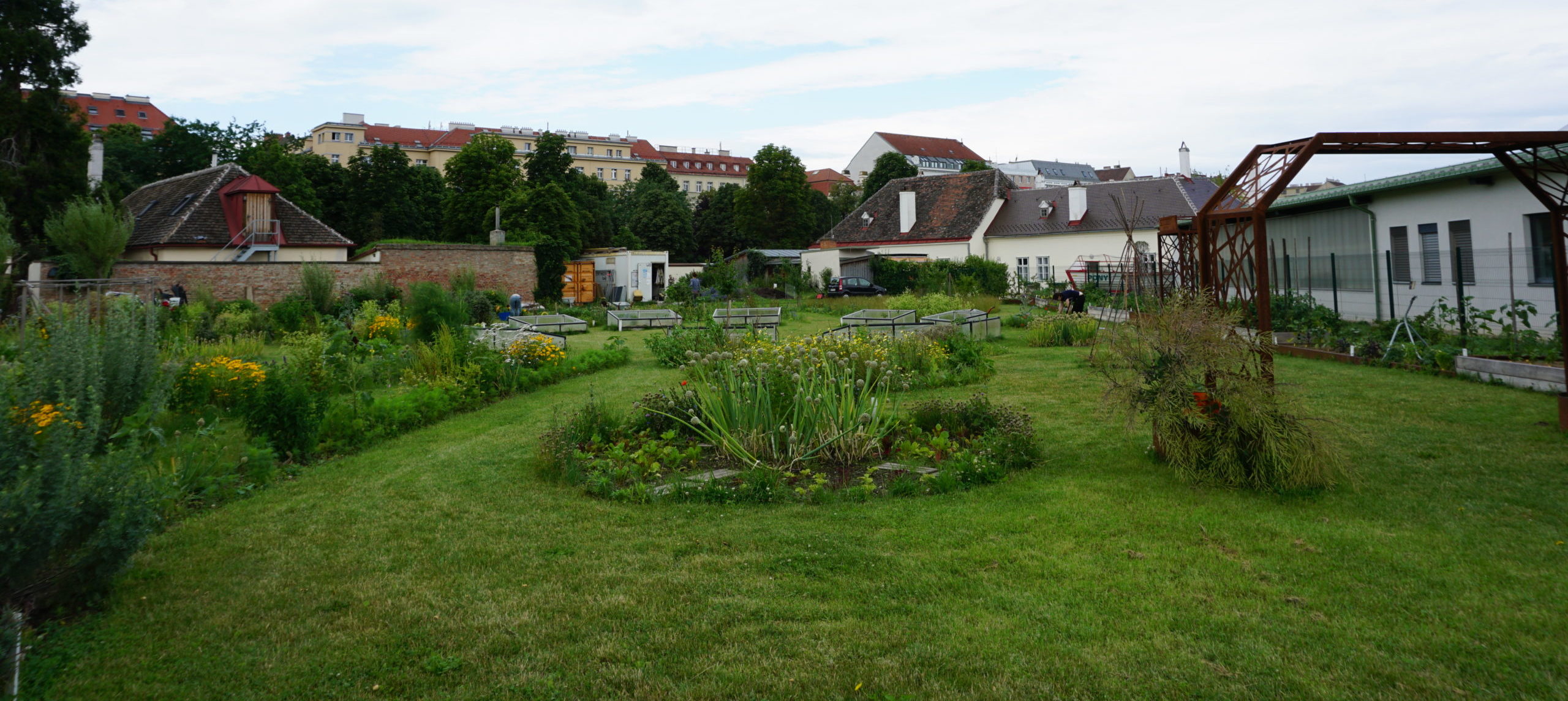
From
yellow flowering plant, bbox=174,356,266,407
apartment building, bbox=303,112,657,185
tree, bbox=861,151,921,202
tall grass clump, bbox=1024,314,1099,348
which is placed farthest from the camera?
apartment building, bbox=303,112,657,185

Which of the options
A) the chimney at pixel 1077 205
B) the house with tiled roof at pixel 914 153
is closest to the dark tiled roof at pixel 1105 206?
the chimney at pixel 1077 205

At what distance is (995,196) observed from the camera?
42875 millimetres

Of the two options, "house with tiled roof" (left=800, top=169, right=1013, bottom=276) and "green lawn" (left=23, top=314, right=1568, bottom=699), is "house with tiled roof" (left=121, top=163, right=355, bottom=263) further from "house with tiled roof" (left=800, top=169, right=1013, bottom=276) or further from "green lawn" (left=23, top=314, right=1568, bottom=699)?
"green lawn" (left=23, top=314, right=1568, bottom=699)

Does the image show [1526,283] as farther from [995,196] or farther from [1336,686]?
[995,196]

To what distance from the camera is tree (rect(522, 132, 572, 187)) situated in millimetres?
51656

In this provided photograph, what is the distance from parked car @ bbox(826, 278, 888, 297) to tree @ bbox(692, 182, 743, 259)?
31.0m

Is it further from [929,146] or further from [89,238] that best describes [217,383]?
[929,146]

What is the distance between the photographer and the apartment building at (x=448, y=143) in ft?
307

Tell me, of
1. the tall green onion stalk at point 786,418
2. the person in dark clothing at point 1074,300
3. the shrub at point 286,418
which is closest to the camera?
the tall green onion stalk at point 786,418

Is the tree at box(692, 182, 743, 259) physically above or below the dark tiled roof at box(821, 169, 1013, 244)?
above

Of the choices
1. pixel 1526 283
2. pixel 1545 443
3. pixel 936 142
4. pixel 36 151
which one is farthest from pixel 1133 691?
pixel 936 142

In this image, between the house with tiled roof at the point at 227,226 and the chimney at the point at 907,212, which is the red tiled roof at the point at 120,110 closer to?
the house with tiled roof at the point at 227,226

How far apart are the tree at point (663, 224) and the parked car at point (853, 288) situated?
2711 cm

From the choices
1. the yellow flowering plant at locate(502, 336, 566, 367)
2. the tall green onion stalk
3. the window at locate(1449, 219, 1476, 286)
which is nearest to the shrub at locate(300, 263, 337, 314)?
the yellow flowering plant at locate(502, 336, 566, 367)
